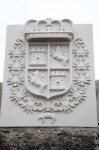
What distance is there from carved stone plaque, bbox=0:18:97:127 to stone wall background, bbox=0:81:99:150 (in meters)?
0.12

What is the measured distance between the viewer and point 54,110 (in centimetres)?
475

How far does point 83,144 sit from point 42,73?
1280mm

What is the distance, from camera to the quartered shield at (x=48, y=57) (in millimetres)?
4887

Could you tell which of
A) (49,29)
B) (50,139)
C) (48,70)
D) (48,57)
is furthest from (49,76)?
(50,139)

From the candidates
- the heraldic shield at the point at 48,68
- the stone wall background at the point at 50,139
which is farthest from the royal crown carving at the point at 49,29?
the stone wall background at the point at 50,139

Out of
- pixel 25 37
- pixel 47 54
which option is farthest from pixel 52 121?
pixel 25 37

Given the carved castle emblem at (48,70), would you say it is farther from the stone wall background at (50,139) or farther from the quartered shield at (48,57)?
the stone wall background at (50,139)

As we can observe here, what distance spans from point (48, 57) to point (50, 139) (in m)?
1.30

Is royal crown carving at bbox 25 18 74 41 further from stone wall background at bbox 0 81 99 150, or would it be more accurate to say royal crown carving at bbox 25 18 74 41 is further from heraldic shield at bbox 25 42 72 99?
stone wall background at bbox 0 81 99 150

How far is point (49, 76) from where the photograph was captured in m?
4.96

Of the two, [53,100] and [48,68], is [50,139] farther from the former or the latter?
[48,68]

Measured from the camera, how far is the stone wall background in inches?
169

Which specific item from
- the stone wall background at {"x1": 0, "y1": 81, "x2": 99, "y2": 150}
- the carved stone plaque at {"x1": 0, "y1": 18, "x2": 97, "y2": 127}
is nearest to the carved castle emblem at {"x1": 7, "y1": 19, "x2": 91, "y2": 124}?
the carved stone plaque at {"x1": 0, "y1": 18, "x2": 97, "y2": 127}

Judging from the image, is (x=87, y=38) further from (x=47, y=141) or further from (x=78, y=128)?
(x=47, y=141)
